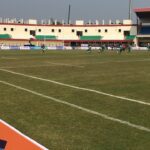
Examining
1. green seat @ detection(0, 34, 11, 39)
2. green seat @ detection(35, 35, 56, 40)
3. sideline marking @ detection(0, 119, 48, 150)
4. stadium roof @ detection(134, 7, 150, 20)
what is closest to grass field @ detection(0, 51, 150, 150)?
sideline marking @ detection(0, 119, 48, 150)

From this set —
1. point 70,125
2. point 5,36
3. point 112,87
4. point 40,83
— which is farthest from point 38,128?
point 5,36

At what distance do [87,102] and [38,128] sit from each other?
154 inches

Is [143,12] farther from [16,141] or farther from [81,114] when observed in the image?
[16,141]

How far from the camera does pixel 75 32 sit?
429 ft

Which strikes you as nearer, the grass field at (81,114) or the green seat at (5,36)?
the grass field at (81,114)

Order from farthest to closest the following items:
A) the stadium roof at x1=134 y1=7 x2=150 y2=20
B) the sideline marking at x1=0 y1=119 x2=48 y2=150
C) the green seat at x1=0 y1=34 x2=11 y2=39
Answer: the green seat at x1=0 y1=34 x2=11 y2=39, the stadium roof at x1=134 y1=7 x2=150 y2=20, the sideline marking at x1=0 y1=119 x2=48 y2=150

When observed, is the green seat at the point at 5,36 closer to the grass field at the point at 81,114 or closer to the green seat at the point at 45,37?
the green seat at the point at 45,37

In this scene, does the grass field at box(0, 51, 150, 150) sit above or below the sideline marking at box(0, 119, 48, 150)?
below

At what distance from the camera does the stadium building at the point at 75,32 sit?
123250 mm

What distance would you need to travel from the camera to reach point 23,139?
20.8 ft

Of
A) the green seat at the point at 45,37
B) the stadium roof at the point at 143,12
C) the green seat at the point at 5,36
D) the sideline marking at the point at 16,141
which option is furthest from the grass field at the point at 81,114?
the green seat at the point at 45,37

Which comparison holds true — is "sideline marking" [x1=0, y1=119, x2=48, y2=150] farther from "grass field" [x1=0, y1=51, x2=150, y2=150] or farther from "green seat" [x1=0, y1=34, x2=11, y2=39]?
"green seat" [x1=0, y1=34, x2=11, y2=39]

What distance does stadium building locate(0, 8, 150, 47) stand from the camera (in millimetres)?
123250

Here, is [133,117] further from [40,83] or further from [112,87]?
[40,83]
